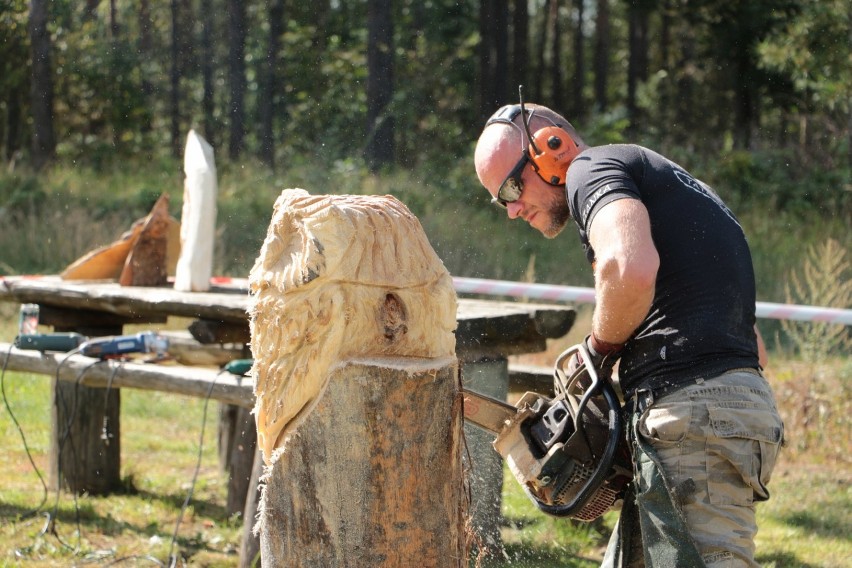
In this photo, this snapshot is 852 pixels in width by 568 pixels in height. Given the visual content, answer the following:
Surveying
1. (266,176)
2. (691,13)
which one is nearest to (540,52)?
(691,13)

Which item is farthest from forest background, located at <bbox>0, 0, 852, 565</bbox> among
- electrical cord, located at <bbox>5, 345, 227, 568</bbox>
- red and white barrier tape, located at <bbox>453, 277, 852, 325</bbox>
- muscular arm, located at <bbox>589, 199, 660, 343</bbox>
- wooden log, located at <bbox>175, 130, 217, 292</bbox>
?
muscular arm, located at <bbox>589, 199, 660, 343</bbox>

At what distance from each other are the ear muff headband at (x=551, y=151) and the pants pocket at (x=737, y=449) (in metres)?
0.70

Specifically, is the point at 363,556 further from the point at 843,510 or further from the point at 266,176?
the point at 266,176

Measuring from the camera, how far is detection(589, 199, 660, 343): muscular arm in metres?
2.14

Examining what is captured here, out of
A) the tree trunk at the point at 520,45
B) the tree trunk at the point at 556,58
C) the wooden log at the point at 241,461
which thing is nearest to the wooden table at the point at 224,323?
the wooden log at the point at 241,461

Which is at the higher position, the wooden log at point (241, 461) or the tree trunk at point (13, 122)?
the tree trunk at point (13, 122)

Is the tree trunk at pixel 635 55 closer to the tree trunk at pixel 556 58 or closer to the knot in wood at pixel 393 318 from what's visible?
the tree trunk at pixel 556 58

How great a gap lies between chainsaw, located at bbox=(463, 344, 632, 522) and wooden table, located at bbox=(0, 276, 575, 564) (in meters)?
1.25

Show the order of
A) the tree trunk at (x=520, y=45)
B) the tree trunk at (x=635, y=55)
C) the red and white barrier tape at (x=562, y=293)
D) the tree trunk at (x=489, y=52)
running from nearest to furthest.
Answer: the red and white barrier tape at (x=562, y=293)
the tree trunk at (x=489, y=52)
the tree trunk at (x=520, y=45)
the tree trunk at (x=635, y=55)

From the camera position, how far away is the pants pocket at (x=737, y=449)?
Answer: 2.26 metres

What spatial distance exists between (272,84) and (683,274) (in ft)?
49.2

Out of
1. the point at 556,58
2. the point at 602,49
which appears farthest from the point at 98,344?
the point at 556,58

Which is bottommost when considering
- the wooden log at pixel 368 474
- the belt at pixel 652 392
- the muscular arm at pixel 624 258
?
the wooden log at pixel 368 474

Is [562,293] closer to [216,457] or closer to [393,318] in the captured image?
[216,457]
